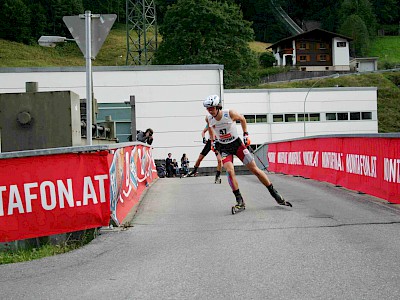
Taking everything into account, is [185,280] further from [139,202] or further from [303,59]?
[303,59]

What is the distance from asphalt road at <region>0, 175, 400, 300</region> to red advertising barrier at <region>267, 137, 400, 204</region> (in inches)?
37.4

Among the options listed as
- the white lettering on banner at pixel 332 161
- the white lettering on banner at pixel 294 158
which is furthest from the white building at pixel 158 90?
the white lettering on banner at pixel 332 161

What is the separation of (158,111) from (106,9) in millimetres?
84854

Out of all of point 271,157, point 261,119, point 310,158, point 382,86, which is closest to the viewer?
point 310,158

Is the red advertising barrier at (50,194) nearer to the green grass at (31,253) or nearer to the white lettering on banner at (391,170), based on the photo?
the green grass at (31,253)

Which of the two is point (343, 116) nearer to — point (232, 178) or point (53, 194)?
point (232, 178)

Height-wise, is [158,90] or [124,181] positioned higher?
[158,90]

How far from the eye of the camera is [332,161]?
51.6ft

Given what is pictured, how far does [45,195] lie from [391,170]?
6.01m

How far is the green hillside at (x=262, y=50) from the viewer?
257ft

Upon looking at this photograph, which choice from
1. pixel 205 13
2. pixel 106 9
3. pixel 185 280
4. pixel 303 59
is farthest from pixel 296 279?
pixel 106 9

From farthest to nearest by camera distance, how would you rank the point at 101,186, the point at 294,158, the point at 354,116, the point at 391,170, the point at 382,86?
1. the point at 382,86
2. the point at 354,116
3. the point at 294,158
4. the point at 391,170
5. the point at 101,186

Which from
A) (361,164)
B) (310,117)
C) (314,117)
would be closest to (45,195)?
(361,164)

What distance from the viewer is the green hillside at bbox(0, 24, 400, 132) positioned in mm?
78387
